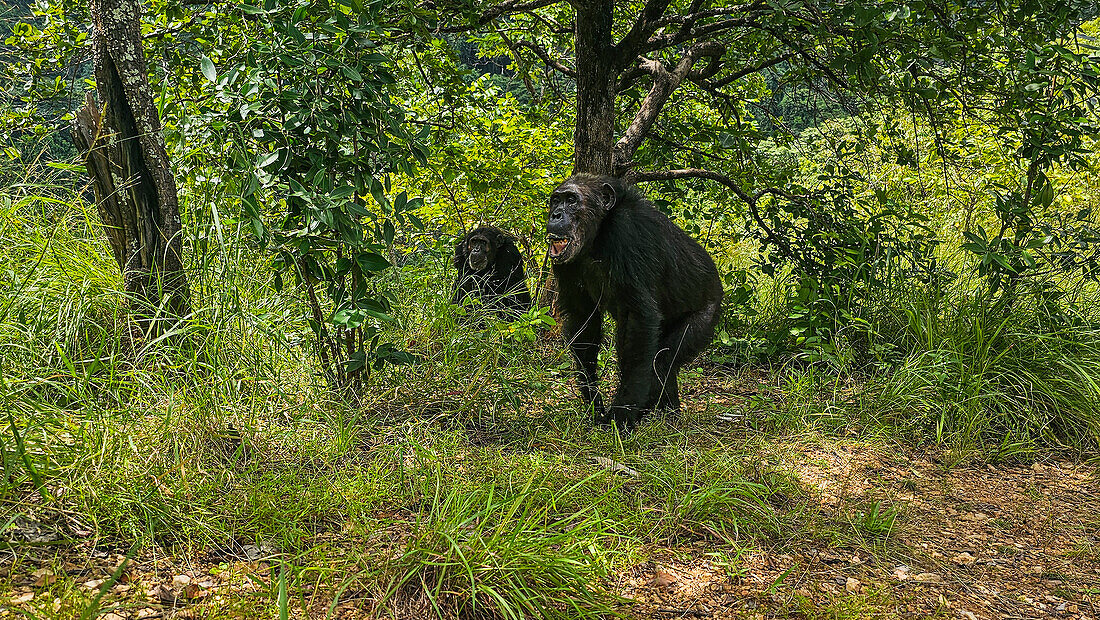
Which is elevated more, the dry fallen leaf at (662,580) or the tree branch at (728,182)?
the tree branch at (728,182)

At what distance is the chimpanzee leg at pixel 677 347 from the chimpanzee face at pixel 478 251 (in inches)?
75.5

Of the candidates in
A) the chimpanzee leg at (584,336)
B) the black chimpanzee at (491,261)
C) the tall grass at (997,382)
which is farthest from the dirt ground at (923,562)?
the black chimpanzee at (491,261)

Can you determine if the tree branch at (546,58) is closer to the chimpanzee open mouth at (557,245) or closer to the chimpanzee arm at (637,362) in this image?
the chimpanzee open mouth at (557,245)

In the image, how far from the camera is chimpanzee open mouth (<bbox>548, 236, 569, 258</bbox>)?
3906 mm

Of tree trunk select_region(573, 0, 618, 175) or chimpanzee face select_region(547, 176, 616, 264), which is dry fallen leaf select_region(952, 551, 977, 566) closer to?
chimpanzee face select_region(547, 176, 616, 264)

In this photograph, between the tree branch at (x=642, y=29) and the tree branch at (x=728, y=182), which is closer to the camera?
the tree branch at (x=642, y=29)

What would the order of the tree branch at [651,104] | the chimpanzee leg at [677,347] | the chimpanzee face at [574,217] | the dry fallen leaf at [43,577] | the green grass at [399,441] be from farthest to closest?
1. the tree branch at [651,104]
2. the chimpanzee leg at [677,347]
3. the chimpanzee face at [574,217]
4. the green grass at [399,441]
5. the dry fallen leaf at [43,577]

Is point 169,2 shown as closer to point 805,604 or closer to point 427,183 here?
point 427,183

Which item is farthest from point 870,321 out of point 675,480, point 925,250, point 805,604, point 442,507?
point 442,507

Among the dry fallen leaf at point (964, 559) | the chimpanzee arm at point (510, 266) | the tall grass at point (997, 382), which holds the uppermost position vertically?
the chimpanzee arm at point (510, 266)

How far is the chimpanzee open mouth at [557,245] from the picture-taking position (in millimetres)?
3906

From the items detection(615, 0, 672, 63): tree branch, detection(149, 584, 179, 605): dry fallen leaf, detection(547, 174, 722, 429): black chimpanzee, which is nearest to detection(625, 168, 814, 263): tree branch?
detection(615, 0, 672, 63): tree branch

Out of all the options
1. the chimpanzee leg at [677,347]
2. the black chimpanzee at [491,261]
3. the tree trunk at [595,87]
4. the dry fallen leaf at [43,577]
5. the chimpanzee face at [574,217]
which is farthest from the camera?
the black chimpanzee at [491,261]

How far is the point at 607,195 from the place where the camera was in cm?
407
